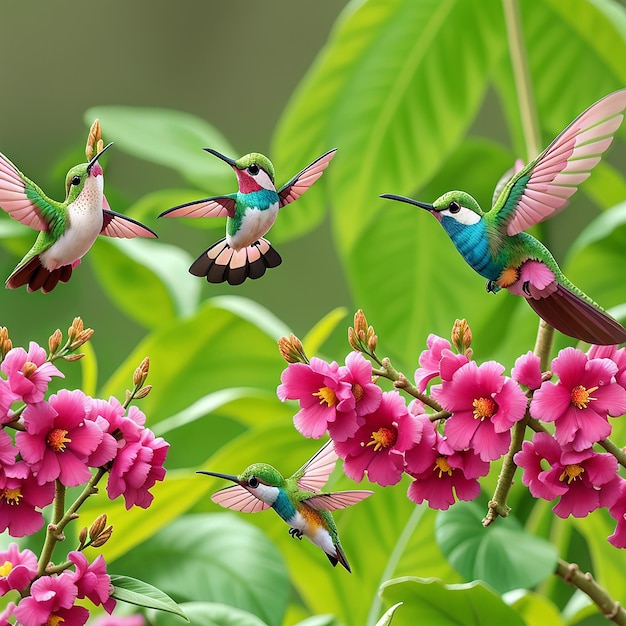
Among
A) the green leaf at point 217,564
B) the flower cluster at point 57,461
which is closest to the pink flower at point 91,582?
the flower cluster at point 57,461

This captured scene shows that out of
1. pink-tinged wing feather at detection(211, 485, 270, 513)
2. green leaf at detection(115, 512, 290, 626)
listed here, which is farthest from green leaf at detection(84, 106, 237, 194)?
pink-tinged wing feather at detection(211, 485, 270, 513)

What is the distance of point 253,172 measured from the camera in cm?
32

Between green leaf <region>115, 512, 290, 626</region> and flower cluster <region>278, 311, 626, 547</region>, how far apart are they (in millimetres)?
285

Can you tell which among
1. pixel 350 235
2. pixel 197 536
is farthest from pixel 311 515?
pixel 350 235

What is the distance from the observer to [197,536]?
738 millimetres

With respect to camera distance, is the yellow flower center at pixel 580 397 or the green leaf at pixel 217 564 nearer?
the yellow flower center at pixel 580 397

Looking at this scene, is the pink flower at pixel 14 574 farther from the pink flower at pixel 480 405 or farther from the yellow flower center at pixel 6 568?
the pink flower at pixel 480 405

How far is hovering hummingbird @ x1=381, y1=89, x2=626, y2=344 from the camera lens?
306mm

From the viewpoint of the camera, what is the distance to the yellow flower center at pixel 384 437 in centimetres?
32

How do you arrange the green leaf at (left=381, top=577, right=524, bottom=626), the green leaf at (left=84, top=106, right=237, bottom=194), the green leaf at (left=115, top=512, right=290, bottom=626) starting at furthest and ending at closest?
1. the green leaf at (left=84, top=106, right=237, bottom=194)
2. the green leaf at (left=115, top=512, right=290, bottom=626)
3. the green leaf at (left=381, top=577, right=524, bottom=626)

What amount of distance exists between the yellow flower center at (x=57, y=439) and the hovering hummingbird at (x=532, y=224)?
14cm

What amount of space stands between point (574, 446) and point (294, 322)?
1127mm

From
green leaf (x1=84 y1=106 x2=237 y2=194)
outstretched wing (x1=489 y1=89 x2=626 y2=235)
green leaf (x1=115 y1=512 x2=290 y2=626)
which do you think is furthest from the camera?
green leaf (x1=84 y1=106 x2=237 y2=194)

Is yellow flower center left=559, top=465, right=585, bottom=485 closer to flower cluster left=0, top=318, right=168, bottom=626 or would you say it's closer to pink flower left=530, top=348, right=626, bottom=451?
pink flower left=530, top=348, right=626, bottom=451
